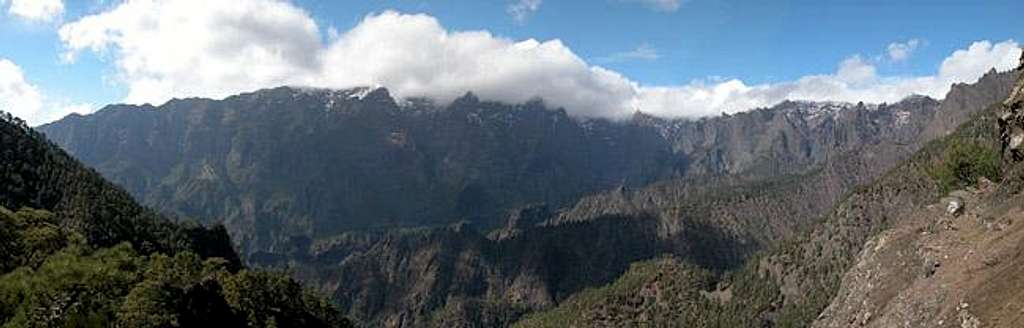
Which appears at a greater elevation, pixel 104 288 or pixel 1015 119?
pixel 1015 119

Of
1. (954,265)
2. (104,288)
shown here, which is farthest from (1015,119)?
(104,288)

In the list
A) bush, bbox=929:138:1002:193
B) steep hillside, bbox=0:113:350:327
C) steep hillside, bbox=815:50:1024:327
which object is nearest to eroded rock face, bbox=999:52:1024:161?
steep hillside, bbox=815:50:1024:327

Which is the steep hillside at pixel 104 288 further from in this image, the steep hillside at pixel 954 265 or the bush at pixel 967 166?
the bush at pixel 967 166

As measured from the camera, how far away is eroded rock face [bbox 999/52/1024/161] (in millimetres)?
84500

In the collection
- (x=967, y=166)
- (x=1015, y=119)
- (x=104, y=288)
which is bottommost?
(x=104, y=288)

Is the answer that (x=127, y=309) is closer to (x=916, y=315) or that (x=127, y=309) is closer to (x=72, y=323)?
(x=72, y=323)

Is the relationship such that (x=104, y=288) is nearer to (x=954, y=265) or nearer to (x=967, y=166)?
(x=954, y=265)

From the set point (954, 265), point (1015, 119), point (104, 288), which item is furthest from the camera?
point (1015, 119)

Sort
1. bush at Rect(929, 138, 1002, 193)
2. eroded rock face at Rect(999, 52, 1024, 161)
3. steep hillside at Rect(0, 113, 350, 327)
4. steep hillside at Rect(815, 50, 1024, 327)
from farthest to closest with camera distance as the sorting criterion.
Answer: bush at Rect(929, 138, 1002, 193) → eroded rock face at Rect(999, 52, 1024, 161) → steep hillside at Rect(815, 50, 1024, 327) → steep hillside at Rect(0, 113, 350, 327)

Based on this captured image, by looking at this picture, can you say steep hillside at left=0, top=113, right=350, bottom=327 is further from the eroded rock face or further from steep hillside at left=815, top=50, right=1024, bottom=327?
the eroded rock face

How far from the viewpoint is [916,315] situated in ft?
→ 254

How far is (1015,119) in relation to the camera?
8588cm

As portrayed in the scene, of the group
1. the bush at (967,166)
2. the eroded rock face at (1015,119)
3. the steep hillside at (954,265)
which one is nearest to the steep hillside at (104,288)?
the steep hillside at (954,265)

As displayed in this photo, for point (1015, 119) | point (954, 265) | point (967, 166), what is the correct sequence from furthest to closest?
point (967, 166), point (1015, 119), point (954, 265)
